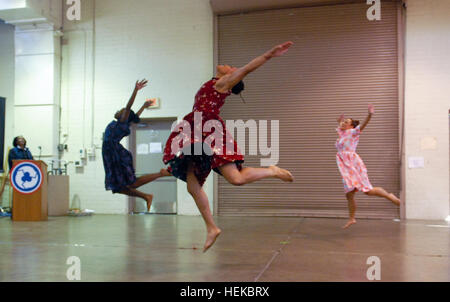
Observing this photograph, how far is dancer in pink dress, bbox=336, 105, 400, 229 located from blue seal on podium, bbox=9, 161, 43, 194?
4.99 metres

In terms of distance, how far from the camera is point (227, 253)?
3750 mm

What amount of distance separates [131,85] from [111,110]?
69 cm

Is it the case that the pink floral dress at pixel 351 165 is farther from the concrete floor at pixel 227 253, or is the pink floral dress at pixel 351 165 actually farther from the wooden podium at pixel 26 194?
the wooden podium at pixel 26 194

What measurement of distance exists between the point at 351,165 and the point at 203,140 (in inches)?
119

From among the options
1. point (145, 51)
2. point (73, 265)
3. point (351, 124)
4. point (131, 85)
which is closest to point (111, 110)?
point (131, 85)

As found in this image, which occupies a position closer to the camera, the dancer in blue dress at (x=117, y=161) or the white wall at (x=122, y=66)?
the dancer in blue dress at (x=117, y=161)

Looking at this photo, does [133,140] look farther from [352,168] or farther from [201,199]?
[201,199]

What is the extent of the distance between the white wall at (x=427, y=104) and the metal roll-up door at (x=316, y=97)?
0.82ft

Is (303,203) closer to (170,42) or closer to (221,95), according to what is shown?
(170,42)

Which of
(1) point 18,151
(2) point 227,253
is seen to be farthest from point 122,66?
(2) point 227,253

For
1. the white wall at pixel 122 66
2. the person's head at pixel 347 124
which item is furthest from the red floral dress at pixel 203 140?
the white wall at pixel 122 66

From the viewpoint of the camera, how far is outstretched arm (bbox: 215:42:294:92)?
3.03 m

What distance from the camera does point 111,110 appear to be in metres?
8.70

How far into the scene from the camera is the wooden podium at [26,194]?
6.84 metres
